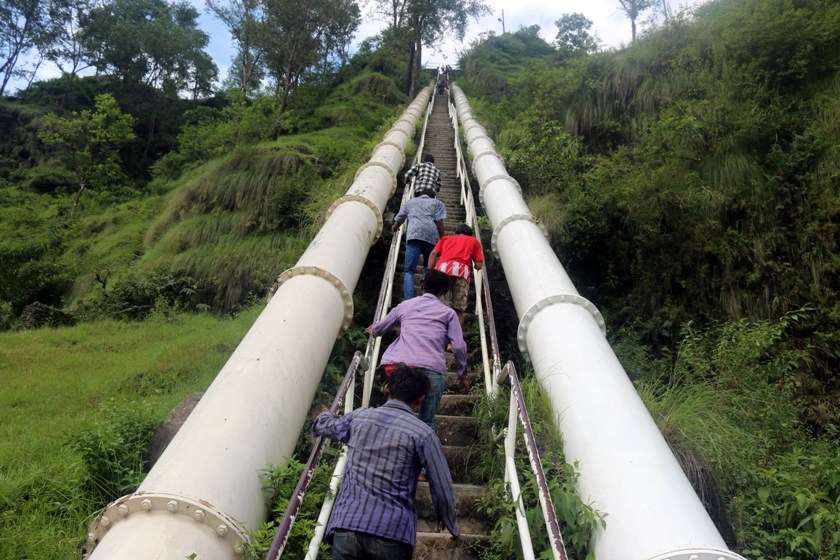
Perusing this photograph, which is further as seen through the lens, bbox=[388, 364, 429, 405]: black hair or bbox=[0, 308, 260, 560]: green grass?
bbox=[0, 308, 260, 560]: green grass

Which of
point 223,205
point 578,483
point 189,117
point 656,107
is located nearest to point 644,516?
point 578,483

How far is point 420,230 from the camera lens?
597 centimetres

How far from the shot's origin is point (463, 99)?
22828mm

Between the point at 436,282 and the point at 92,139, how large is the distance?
21.4m

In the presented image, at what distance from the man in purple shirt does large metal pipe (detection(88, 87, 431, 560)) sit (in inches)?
29.5

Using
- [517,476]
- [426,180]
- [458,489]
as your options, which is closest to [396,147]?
[426,180]

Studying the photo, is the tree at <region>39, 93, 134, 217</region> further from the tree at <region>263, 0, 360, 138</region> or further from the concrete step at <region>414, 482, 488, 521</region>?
the concrete step at <region>414, 482, 488, 521</region>

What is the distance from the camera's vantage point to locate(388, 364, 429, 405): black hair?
2.62 m

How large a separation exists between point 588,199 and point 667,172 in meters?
1.07

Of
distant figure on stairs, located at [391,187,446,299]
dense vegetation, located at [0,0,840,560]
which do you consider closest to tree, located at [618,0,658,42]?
dense vegetation, located at [0,0,840,560]

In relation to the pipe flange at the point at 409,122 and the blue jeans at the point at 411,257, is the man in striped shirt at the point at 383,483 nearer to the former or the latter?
the blue jeans at the point at 411,257

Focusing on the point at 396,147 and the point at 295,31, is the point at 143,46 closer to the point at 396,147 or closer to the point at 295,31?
the point at 295,31

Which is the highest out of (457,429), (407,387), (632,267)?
(407,387)

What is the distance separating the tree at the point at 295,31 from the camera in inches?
672
